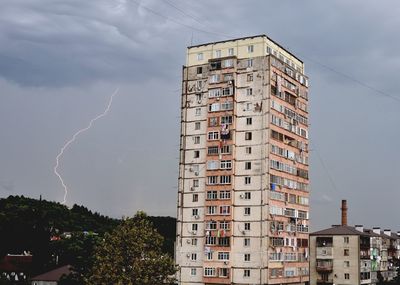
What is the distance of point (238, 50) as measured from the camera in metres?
98.3

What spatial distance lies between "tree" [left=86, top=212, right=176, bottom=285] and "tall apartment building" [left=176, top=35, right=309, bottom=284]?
23396 millimetres

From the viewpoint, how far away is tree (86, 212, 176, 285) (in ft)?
223

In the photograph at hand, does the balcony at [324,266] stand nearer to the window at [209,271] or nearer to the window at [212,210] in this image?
the window at [209,271]

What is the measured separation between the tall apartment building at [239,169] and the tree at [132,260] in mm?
23396

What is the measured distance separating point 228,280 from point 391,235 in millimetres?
85533

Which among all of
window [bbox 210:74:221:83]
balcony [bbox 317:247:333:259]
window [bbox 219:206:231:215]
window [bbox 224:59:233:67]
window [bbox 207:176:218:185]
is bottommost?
balcony [bbox 317:247:333:259]

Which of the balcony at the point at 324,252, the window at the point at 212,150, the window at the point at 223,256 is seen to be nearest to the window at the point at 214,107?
the window at the point at 212,150

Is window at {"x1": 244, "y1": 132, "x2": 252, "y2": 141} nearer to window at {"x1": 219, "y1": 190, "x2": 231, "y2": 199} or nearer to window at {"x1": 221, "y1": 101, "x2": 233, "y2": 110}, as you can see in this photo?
window at {"x1": 221, "y1": 101, "x2": 233, "y2": 110}

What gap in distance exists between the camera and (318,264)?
123562 mm

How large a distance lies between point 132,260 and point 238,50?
4475 cm

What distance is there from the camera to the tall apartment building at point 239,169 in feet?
301

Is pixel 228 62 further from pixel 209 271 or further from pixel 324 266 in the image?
pixel 324 266

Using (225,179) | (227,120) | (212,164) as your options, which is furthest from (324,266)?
(227,120)

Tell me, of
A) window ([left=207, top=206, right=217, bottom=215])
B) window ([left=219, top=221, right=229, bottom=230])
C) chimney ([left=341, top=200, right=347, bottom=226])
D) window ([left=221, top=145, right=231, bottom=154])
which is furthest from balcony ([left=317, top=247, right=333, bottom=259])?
window ([left=221, top=145, right=231, bottom=154])
